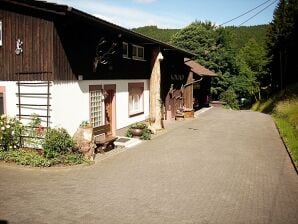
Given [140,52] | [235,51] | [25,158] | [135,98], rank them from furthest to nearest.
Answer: [235,51], [140,52], [135,98], [25,158]

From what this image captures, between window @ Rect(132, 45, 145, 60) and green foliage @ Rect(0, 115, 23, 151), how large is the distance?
8.35 m

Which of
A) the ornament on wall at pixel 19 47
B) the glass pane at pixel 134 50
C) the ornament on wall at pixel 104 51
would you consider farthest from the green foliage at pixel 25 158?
the glass pane at pixel 134 50

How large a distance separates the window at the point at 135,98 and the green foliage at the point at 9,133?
7114 millimetres

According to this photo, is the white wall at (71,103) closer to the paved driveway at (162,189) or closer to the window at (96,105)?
the window at (96,105)

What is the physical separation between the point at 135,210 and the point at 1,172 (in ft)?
18.1

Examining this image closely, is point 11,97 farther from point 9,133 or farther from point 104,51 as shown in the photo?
point 104,51

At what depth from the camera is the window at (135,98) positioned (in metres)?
19.1

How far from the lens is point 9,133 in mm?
12984

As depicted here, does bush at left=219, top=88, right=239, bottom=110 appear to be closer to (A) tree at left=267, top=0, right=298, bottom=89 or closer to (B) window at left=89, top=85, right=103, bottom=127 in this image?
(A) tree at left=267, top=0, right=298, bottom=89

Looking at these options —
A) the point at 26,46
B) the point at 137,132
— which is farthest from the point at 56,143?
the point at 137,132

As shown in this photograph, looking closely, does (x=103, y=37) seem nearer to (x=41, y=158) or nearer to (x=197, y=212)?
(x=41, y=158)

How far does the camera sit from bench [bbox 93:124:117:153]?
14153mm

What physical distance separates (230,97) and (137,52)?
86.5 feet

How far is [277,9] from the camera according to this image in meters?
54.1
